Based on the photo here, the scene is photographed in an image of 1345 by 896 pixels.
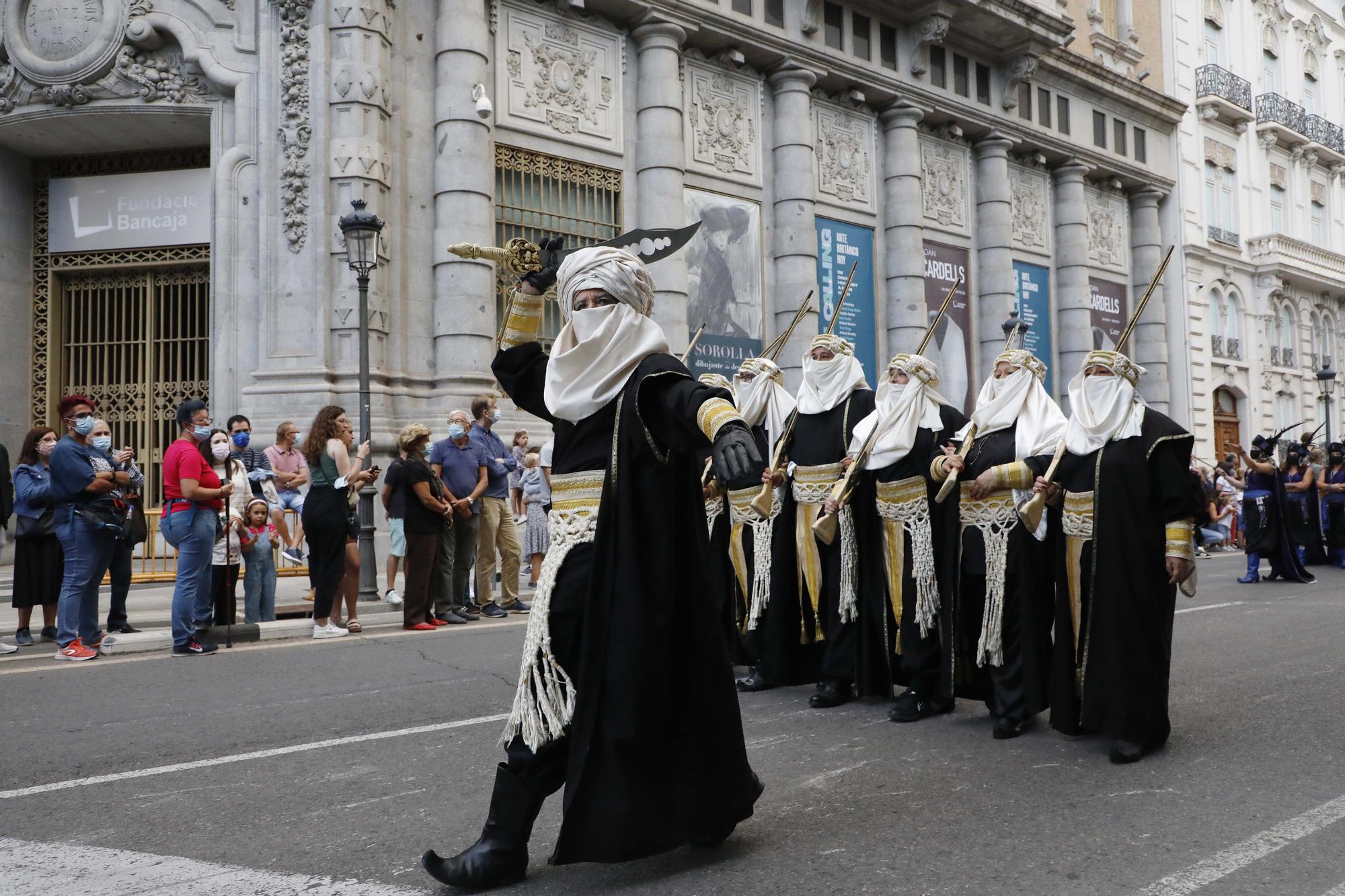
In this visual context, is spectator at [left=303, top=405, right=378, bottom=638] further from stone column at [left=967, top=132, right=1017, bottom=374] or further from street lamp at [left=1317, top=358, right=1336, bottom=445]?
street lamp at [left=1317, top=358, right=1336, bottom=445]

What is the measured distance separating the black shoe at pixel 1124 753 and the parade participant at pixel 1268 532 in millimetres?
10797

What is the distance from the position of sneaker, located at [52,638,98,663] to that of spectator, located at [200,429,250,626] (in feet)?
3.44

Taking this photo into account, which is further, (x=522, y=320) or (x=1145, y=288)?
(x=1145, y=288)

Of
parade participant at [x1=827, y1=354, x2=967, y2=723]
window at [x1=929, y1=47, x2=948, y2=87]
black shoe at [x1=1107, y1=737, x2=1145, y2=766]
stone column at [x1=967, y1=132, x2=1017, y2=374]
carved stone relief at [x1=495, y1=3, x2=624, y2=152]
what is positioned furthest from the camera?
stone column at [x1=967, y1=132, x2=1017, y2=374]

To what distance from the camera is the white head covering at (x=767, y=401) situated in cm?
767

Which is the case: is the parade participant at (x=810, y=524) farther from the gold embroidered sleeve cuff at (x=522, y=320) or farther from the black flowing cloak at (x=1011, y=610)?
the gold embroidered sleeve cuff at (x=522, y=320)

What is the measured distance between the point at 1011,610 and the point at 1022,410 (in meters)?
1.10

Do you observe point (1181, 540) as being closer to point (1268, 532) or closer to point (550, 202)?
point (1268, 532)

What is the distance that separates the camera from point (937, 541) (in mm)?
6617

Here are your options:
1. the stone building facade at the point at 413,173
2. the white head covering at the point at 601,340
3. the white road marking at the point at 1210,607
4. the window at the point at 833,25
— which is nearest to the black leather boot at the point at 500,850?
the white head covering at the point at 601,340

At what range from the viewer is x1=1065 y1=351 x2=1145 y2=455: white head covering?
228 inches

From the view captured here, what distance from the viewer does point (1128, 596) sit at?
5582 mm

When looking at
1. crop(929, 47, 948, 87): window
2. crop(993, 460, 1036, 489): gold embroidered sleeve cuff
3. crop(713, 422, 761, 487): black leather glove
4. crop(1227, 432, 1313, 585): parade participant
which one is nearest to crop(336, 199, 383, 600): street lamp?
crop(993, 460, 1036, 489): gold embroidered sleeve cuff

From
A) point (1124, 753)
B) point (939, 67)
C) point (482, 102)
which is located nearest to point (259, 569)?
point (1124, 753)
